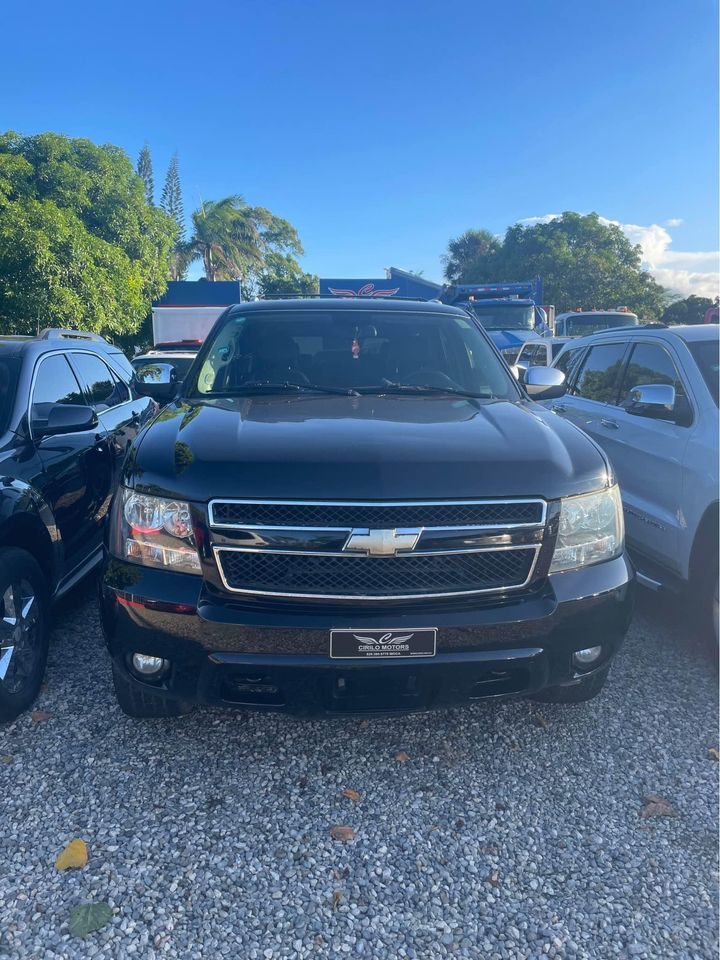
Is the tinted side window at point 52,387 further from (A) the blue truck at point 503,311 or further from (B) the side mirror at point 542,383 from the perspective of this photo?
Answer: (A) the blue truck at point 503,311

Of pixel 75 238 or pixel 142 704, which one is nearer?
pixel 142 704

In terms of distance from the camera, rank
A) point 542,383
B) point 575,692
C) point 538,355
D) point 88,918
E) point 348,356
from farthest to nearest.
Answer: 1. point 538,355
2. point 542,383
3. point 348,356
4. point 575,692
5. point 88,918

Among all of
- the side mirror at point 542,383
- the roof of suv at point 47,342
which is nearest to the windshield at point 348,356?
the side mirror at point 542,383

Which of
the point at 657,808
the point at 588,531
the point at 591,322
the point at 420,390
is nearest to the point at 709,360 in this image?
the point at 420,390

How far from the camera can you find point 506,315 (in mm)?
17547

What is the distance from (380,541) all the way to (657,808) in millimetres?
1521

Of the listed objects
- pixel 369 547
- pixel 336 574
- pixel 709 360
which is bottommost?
pixel 336 574

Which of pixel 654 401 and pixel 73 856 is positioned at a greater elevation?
pixel 654 401

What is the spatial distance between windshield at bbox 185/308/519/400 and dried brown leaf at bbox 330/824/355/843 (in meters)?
1.98

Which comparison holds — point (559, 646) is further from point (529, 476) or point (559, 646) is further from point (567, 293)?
point (567, 293)

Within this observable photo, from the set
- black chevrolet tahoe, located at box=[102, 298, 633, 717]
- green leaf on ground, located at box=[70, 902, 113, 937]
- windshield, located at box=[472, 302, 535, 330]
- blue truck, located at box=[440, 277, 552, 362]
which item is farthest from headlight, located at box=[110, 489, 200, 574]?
windshield, located at box=[472, 302, 535, 330]

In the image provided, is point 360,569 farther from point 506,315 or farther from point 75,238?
point 75,238

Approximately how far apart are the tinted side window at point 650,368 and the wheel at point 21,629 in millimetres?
3758

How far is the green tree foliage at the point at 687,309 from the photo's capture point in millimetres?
32812
